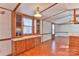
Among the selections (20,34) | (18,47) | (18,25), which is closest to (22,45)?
(18,47)

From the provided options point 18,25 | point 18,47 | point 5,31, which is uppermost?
point 18,25

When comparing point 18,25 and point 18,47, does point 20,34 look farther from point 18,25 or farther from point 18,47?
point 18,47

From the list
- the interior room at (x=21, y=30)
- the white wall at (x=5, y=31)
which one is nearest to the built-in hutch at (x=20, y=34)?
the interior room at (x=21, y=30)

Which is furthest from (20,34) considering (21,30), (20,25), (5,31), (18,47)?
(5,31)

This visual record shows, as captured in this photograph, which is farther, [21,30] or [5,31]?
[21,30]

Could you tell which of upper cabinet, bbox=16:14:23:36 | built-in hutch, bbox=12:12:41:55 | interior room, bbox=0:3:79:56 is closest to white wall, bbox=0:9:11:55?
interior room, bbox=0:3:79:56

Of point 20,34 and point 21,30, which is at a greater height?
point 21,30

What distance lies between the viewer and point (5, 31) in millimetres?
4922

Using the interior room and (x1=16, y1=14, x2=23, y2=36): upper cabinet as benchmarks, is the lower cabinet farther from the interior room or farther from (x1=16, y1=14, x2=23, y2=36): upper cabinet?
(x1=16, y1=14, x2=23, y2=36): upper cabinet

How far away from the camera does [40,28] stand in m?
10.1

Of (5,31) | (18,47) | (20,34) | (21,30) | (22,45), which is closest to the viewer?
(5,31)

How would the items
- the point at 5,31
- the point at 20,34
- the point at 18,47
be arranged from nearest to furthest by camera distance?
the point at 5,31 < the point at 18,47 < the point at 20,34

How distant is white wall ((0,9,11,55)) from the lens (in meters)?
4.67

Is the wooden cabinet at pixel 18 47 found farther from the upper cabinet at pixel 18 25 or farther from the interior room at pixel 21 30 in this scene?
the upper cabinet at pixel 18 25
